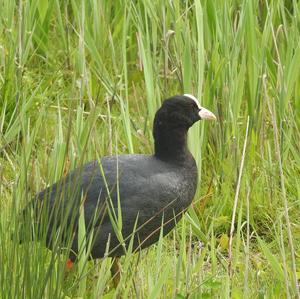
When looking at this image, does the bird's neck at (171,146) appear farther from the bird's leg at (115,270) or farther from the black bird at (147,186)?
the bird's leg at (115,270)

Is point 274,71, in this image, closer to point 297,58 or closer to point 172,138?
point 297,58

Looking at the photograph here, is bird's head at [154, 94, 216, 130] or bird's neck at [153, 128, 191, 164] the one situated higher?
bird's head at [154, 94, 216, 130]

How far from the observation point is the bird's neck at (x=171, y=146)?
425 cm

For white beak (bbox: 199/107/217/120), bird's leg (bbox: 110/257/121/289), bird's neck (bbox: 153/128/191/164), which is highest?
white beak (bbox: 199/107/217/120)

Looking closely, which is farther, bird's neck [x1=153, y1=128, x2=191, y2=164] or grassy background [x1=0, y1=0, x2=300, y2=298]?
bird's neck [x1=153, y1=128, x2=191, y2=164]

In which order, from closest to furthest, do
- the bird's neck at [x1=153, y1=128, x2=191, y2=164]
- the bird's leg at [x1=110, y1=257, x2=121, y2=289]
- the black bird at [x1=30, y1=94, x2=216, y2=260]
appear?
the black bird at [x1=30, y1=94, x2=216, y2=260] < the bird's leg at [x1=110, y1=257, x2=121, y2=289] < the bird's neck at [x1=153, y1=128, x2=191, y2=164]

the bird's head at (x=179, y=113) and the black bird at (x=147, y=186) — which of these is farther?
the bird's head at (x=179, y=113)

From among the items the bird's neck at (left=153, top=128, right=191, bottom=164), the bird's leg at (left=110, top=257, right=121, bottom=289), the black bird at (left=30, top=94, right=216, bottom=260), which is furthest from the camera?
the bird's neck at (left=153, top=128, right=191, bottom=164)

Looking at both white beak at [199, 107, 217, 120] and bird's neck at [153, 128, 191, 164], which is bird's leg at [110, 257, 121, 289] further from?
white beak at [199, 107, 217, 120]

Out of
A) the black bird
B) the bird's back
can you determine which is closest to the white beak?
the black bird

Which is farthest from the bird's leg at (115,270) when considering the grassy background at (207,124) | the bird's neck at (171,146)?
the bird's neck at (171,146)

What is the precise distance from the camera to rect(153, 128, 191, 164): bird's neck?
14.0 feet

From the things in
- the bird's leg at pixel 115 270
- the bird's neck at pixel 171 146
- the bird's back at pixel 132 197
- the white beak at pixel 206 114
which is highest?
the white beak at pixel 206 114

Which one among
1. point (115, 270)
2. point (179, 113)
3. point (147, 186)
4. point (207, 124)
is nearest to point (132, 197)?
point (147, 186)
